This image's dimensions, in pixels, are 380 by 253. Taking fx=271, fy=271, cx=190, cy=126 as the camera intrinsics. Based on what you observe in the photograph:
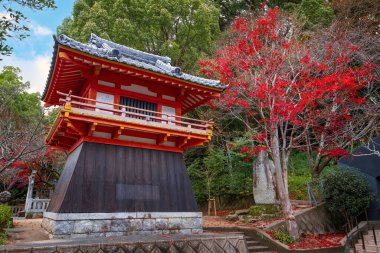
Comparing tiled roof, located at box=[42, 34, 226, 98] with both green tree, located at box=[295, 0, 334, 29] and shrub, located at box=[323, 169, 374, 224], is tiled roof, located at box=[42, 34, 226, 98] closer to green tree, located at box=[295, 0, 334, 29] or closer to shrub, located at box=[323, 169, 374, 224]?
shrub, located at box=[323, 169, 374, 224]

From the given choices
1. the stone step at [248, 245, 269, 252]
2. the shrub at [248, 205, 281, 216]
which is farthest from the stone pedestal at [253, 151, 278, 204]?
the stone step at [248, 245, 269, 252]

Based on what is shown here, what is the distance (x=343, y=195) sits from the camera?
46.4 feet

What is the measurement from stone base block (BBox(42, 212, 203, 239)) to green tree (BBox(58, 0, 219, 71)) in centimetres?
1463

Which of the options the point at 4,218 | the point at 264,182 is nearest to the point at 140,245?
the point at 4,218

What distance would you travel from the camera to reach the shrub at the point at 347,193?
549 inches

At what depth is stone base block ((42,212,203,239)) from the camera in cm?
954

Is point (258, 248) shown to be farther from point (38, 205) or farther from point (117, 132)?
point (38, 205)

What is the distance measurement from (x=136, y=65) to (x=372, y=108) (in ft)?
46.9

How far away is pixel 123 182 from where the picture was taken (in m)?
11.1

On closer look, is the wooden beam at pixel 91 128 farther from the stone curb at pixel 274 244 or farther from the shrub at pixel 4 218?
the stone curb at pixel 274 244

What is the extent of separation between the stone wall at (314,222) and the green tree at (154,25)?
14.7 meters

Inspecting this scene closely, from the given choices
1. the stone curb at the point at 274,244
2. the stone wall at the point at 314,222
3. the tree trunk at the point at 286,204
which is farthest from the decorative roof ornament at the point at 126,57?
the stone wall at the point at 314,222

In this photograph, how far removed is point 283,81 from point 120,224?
10.7 m

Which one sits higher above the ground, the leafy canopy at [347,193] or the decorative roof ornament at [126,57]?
the decorative roof ornament at [126,57]
